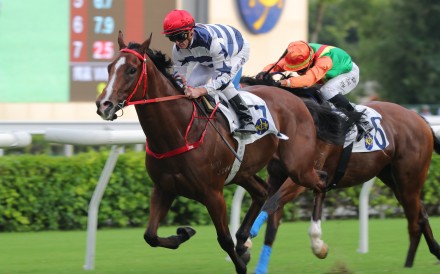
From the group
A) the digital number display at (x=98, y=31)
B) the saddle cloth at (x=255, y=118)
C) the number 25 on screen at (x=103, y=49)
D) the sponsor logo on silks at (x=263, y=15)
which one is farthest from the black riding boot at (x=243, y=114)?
the sponsor logo on silks at (x=263, y=15)

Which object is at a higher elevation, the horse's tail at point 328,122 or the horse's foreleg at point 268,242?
the horse's tail at point 328,122

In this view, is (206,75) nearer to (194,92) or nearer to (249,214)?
(194,92)

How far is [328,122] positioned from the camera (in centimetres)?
704

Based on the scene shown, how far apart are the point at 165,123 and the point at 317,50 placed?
1.82 meters

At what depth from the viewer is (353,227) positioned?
31.4 ft

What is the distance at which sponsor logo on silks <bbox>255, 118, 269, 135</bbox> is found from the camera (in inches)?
250

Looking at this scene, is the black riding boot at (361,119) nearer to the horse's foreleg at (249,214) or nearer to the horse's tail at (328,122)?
the horse's tail at (328,122)

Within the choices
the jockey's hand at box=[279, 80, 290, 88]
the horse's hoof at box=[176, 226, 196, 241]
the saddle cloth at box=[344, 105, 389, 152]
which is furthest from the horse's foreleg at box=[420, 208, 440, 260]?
the horse's hoof at box=[176, 226, 196, 241]

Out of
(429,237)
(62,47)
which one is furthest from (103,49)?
(429,237)

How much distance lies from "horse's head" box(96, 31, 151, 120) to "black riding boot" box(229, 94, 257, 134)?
28.2 inches

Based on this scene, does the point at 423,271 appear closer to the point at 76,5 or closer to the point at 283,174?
the point at 283,174

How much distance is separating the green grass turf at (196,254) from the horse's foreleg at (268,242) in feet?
0.90

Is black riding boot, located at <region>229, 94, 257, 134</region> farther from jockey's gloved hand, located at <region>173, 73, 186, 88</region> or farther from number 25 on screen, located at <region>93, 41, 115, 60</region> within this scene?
number 25 on screen, located at <region>93, 41, 115, 60</region>

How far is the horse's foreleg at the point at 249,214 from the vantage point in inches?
263
